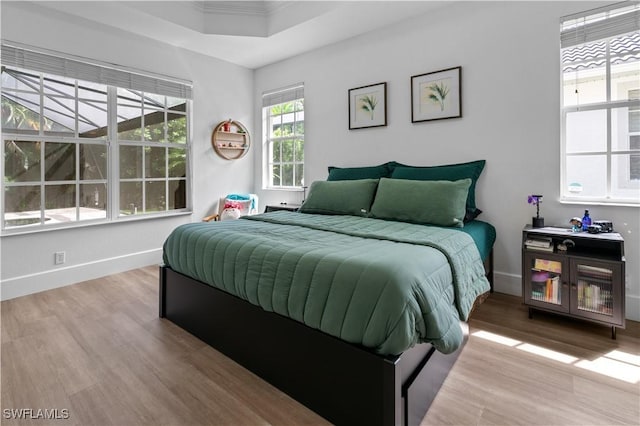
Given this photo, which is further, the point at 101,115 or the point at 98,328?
the point at 101,115

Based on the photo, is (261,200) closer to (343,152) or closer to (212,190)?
(212,190)

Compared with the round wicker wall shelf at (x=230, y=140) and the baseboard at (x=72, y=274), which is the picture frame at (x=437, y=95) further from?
the baseboard at (x=72, y=274)

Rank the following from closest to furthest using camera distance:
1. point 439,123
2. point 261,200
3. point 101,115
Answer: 1. point 439,123
2. point 101,115
3. point 261,200

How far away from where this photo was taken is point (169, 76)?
13.3ft

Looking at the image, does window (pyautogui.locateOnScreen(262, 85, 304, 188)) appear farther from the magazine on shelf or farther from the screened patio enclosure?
the magazine on shelf

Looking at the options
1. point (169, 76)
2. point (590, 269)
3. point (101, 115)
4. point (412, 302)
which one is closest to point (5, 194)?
point (101, 115)

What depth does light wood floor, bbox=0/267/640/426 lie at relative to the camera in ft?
4.91

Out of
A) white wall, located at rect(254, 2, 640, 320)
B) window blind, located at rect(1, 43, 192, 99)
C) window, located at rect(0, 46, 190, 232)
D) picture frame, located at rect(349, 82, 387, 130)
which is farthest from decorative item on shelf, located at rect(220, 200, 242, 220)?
picture frame, located at rect(349, 82, 387, 130)

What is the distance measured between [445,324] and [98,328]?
2.33m

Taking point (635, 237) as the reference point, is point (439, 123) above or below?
above

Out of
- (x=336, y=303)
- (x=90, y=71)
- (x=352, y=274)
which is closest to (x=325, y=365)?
(x=336, y=303)

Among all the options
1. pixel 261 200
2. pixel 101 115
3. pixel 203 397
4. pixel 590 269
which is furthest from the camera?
pixel 261 200

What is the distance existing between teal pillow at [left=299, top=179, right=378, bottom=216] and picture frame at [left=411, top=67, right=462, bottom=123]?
2.94 feet

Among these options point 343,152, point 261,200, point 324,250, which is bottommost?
point 324,250
